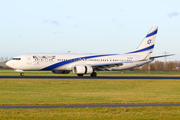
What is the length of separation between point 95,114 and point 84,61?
125ft

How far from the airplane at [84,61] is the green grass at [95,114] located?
33625 millimetres

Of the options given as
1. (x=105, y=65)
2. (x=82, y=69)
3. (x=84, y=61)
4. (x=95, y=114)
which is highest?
(x=84, y=61)

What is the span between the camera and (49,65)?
49500 millimetres

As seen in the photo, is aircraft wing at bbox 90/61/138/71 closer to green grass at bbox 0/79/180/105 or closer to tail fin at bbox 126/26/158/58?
tail fin at bbox 126/26/158/58

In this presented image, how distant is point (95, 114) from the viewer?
14.4 m

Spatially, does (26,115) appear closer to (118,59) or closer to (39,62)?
(39,62)

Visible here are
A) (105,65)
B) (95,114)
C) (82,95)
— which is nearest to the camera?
(95,114)

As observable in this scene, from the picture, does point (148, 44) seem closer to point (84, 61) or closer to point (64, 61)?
point (84, 61)

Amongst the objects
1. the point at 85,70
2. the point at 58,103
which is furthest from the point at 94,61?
the point at 58,103

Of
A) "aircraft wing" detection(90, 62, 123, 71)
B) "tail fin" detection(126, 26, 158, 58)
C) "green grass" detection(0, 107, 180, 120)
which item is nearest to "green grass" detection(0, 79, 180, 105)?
"green grass" detection(0, 107, 180, 120)

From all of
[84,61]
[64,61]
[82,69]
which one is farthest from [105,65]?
[64,61]

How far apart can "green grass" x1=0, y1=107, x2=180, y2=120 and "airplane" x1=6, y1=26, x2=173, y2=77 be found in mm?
33625

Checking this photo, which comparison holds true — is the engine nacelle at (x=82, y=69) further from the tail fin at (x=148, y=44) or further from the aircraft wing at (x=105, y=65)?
the tail fin at (x=148, y=44)

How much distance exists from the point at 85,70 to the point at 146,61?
589 inches
